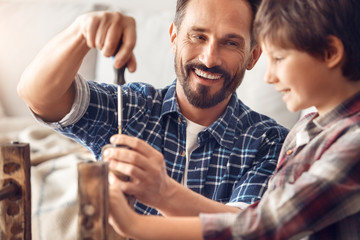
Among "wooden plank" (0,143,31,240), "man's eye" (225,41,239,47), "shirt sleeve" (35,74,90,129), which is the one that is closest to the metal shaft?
"wooden plank" (0,143,31,240)

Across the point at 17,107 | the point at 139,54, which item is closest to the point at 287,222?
the point at 139,54

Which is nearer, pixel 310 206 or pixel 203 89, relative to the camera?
pixel 310 206

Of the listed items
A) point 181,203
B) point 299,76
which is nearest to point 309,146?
point 299,76

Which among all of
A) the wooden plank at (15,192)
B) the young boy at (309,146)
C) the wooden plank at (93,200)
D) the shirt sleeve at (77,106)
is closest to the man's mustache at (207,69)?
the shirt sleeve at (77,106)

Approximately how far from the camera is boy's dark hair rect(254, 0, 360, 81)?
2.64 feet

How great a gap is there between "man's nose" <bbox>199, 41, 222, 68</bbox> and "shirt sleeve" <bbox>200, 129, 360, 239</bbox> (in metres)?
0.55

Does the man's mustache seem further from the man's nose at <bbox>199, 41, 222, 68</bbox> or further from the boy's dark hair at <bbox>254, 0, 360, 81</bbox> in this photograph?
the boy's dark hair at <bbox>254, 0, 360, 81</bbox>

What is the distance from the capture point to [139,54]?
7.02ft

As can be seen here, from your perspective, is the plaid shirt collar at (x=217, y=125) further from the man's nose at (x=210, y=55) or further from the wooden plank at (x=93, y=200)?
the wooden plank at (x=93, y=200)

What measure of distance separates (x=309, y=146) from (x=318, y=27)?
194mm

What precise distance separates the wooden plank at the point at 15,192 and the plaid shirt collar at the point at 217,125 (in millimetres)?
478

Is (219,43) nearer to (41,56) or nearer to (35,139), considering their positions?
(41,56)

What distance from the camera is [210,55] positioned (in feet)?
4.02

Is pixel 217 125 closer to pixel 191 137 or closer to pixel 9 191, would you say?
pixel 191 137
